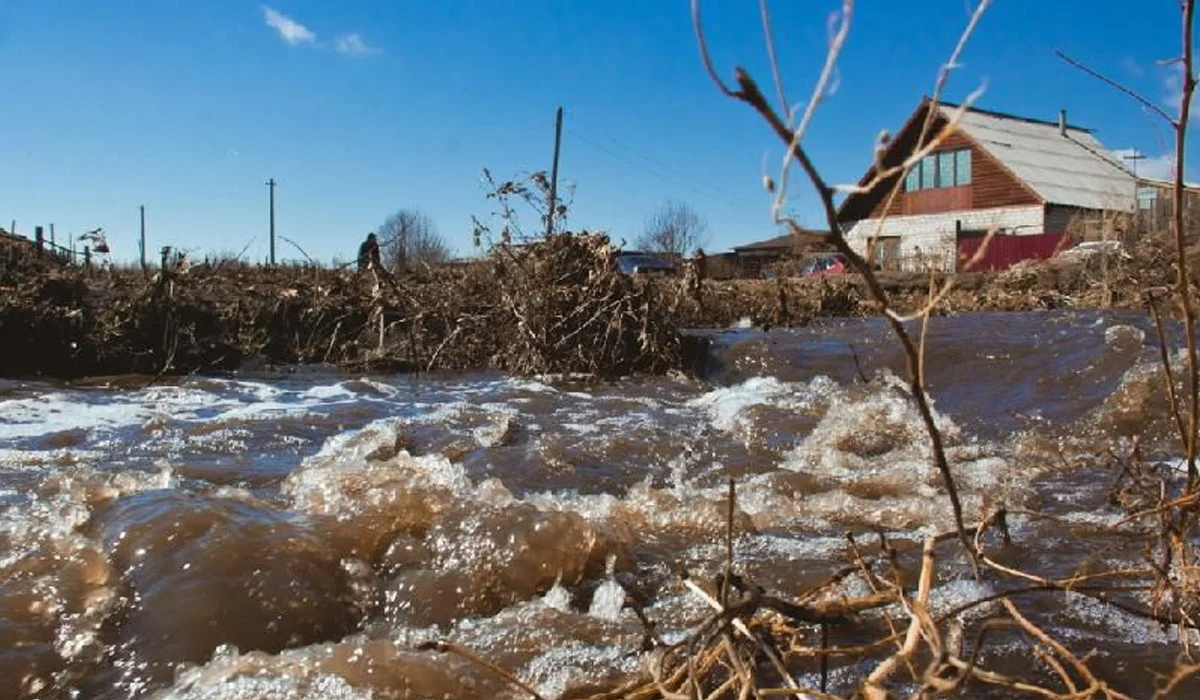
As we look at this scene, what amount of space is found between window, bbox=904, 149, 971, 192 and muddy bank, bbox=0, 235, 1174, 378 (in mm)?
20806

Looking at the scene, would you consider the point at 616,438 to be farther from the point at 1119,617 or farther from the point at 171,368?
the point at 171,368

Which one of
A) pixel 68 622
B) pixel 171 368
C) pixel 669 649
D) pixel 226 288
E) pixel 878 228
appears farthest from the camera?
pixel 226 288

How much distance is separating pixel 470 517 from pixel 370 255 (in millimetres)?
11080

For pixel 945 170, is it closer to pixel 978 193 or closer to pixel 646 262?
pixel 978 193

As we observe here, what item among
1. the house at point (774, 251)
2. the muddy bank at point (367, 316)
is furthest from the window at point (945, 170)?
the muddy bank at point (367, 316)

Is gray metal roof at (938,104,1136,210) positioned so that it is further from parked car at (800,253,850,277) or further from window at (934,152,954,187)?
parked car at (800,253,850,277)

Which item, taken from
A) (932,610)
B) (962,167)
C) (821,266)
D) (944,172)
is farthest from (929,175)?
(932,610)

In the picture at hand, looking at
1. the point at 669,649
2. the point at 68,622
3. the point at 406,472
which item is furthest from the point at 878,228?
the point at 406,472

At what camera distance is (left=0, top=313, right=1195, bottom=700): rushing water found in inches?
114

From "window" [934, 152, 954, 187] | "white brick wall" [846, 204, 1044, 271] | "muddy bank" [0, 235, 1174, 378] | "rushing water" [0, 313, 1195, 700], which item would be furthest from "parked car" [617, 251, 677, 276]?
"window" [934, 152, 954, 187]

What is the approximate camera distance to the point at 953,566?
369 centimetres

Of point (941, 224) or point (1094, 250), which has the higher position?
point (941, 224)

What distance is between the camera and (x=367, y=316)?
46.4 feet

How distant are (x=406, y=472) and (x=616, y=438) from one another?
2.87 m
